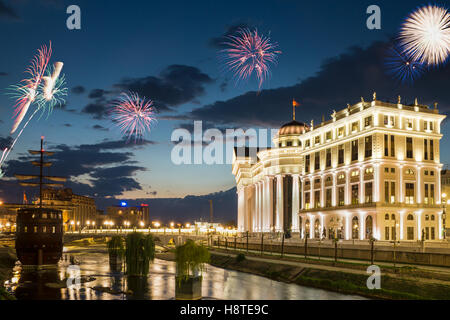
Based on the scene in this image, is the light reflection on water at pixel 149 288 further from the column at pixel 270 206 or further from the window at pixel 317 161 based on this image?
the column at pixel 270 206

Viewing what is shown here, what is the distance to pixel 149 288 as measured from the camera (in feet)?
162

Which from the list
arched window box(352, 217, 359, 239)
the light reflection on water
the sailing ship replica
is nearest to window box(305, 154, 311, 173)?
arched window box(352, 217, 359, 239)

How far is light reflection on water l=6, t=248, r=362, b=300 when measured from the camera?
4491cm

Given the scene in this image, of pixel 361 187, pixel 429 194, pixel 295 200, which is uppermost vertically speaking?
pixel 361 187

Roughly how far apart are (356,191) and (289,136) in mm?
50519

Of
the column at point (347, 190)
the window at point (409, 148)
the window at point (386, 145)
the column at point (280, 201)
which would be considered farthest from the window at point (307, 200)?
the window at point (409, 148)

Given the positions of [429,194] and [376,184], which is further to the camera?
[429,194]

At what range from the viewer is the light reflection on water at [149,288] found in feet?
147

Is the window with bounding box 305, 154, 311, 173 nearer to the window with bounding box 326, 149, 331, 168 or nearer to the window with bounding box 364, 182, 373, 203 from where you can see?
the window with bounding box 326, 149, 331, 168

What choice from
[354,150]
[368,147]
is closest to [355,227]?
[354,150]

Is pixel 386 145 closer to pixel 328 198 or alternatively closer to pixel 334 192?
pixel 334 192

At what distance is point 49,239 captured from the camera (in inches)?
2953

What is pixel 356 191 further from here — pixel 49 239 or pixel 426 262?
pixel 49 239
